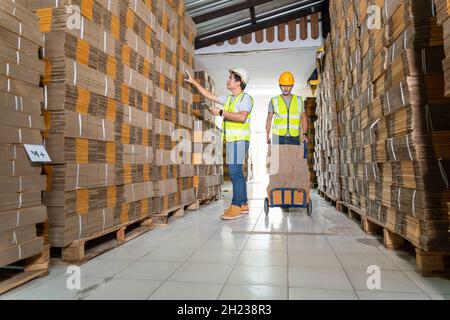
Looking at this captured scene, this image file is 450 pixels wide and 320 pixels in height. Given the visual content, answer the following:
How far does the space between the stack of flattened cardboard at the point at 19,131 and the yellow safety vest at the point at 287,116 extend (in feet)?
12.4

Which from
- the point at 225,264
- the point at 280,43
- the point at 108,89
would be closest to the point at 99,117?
the point at 108,89

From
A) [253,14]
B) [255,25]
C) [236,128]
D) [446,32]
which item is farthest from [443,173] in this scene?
[255,25]

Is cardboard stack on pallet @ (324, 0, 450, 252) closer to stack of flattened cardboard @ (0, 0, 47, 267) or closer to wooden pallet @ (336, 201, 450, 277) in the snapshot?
wooden pallet @ (336, 201, 450, 277)

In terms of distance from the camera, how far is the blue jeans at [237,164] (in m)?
5.34

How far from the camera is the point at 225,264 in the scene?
292 centimetres

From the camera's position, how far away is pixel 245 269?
2.77 meters

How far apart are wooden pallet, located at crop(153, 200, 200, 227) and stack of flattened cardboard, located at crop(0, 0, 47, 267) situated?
85.3 inches

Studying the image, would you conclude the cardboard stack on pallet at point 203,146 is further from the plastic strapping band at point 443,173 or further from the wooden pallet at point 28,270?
the plastic strapping band at point 443,173

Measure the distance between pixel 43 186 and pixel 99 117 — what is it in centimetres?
98

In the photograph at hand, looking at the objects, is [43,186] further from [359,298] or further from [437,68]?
[437,68]

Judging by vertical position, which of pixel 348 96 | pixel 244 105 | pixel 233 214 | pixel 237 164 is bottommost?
pixel 233 214

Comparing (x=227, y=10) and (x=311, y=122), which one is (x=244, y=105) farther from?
(x=311, y=122)

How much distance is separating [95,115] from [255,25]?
870cm

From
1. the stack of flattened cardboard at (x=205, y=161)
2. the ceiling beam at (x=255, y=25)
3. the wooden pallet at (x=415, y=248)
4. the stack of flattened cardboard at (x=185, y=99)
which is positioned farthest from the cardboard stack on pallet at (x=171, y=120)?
the ceiling beam at (x=255, y=25)
